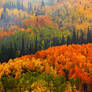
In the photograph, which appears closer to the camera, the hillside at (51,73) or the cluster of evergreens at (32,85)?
the cluster of evergreens at (32,85)

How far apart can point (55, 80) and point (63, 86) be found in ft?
14.3

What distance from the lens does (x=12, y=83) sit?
45.7 meters

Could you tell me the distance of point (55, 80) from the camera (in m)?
51.5

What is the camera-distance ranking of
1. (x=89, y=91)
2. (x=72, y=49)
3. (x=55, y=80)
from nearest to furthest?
1. (x=55, y=80)
2. (x=89, y=91)
3. (x=72, y=49)

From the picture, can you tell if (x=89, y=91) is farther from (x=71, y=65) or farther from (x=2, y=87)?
(x=2, y=87)

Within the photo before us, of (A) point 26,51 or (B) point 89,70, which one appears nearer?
(B) point 89,70

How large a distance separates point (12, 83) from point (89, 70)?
46.0m

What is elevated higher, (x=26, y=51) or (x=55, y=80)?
(x=55, y=80)

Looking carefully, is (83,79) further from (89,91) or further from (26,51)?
(26,51)

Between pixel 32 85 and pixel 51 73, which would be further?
pixel 51 73

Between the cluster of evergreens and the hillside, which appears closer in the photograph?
the cluster of evergreens

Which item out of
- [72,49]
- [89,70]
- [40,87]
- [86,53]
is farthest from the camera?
[72,49]

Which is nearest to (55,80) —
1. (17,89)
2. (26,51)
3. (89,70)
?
(17,89)

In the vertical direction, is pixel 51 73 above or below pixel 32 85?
below
